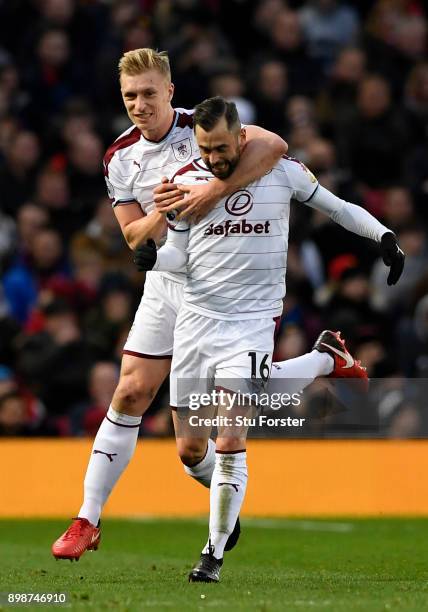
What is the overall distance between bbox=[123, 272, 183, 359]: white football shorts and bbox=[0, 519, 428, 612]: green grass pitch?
1.24 metres

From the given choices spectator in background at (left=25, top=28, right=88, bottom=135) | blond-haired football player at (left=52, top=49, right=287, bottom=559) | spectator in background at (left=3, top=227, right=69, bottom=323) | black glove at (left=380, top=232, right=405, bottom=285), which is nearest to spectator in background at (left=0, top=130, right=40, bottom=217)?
spectator in background at (left=25, top=28, right=88, bottom=135)

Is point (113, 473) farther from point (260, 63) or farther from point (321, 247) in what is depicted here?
point (260, 63)

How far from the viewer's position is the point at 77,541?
8195 mm

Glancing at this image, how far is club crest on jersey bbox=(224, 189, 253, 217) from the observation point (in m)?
7.86

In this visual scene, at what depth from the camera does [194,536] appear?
11.5 metres

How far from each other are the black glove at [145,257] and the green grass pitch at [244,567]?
1.60m

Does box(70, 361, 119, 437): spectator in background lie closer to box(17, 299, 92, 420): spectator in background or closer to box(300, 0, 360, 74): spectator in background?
box(17, 299, 92, 420): spectator in background

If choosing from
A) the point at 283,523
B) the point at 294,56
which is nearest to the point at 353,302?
the point at 283,523

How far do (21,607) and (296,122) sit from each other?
9.54 m

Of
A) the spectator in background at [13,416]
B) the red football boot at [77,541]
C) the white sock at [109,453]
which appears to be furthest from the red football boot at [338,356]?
the spectator in background at [13,416]

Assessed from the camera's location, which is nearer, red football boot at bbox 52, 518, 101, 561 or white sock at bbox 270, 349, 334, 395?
red football boot at bbox 52, 518, 101, 561

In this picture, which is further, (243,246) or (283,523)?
(283,523)

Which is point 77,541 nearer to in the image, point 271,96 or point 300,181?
point 300,181

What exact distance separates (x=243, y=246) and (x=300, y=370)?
0.99 metres
